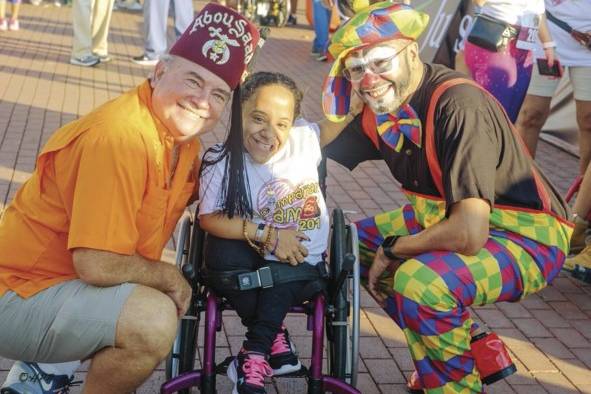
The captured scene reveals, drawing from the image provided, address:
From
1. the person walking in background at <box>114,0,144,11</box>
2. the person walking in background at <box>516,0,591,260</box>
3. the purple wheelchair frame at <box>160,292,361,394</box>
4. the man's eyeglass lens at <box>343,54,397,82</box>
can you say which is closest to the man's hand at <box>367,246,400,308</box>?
the purple wheelchair frame at <box>160,292,361,394</box>

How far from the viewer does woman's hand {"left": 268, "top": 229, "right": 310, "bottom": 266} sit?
2686mm

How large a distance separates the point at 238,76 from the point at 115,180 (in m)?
0.53

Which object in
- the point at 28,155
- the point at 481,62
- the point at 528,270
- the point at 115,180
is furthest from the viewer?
the point at 28,155

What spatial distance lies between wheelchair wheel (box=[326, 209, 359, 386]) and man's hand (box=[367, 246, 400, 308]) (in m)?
0.18

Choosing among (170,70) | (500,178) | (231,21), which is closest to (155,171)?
(170,70)

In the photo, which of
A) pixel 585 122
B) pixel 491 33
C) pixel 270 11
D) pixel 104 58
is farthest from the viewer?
pixel 270 11

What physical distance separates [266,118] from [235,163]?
0.18 m

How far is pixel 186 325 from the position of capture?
266 cm

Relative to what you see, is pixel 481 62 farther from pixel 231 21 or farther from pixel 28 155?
pixel 28 155

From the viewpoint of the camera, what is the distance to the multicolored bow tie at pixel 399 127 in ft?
9.43

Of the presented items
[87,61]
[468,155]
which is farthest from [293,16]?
[468,155]

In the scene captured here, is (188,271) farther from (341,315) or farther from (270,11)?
(270,11)

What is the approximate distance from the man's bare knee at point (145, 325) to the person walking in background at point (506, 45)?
313cm

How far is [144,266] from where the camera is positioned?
8.21ft
